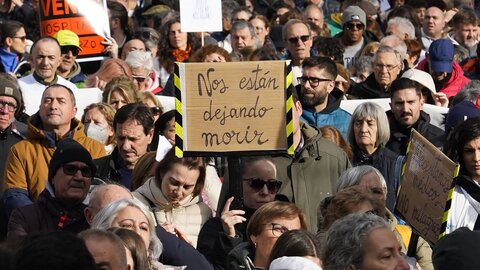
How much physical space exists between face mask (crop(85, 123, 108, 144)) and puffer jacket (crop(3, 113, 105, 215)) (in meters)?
0.78

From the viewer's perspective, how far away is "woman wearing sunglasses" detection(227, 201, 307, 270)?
9.34 metres

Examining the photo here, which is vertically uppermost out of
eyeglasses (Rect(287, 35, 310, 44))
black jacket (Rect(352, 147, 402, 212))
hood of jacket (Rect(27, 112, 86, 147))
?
eyeglasses (Rect(287, 35, 310, 44))

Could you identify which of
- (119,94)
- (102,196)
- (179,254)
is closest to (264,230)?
(179,254)

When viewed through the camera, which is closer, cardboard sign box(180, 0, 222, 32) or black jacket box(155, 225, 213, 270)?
black jacket box(155, 225, 213, 270)

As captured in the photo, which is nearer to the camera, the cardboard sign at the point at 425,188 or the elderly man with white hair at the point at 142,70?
the cardboard sign at the point at 425,188

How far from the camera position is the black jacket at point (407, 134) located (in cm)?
1326

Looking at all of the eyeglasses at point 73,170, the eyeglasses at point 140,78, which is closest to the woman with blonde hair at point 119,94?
the eyeglasses at point 140,78

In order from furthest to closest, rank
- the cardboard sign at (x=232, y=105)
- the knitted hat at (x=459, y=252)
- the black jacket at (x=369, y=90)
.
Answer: the black jacket at (x=369, y=90) < the cardboard sign at (x=232, y=105) < the knitted hat at (x=459, y=252)

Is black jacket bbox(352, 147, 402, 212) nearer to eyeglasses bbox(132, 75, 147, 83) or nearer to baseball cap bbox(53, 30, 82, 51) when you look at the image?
eyeglasses bbox(132, 75, 147, 83)

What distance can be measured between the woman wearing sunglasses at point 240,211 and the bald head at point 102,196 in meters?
0.76

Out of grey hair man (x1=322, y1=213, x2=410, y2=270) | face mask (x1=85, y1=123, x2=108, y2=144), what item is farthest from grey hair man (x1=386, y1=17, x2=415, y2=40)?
grey hair man (x1=322, y1=213, x2=410, y2=270)

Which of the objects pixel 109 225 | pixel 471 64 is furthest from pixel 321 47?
pixel 109 225

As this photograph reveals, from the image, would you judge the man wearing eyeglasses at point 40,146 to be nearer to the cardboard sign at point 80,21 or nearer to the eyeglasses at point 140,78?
the eyeglasses at point 140,78

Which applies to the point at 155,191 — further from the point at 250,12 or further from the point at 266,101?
the point at 250,12
